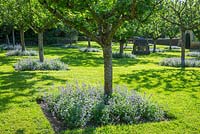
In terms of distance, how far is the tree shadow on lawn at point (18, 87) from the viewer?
26.2ft

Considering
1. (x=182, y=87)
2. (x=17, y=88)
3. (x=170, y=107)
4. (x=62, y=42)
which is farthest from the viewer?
(x=62, y=42)

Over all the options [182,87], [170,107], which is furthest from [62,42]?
[170,107]

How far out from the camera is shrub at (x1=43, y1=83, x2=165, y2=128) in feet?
20.5

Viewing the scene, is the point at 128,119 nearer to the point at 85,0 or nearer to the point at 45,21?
the point at 85,0

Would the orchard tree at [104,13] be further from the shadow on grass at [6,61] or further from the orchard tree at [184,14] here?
the orchard tree at [184,14]

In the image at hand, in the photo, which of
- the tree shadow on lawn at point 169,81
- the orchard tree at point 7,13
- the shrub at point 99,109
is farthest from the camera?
the orchard tree at point 7,13

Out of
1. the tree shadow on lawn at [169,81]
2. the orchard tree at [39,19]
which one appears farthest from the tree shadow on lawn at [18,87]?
the tree shadow on lawn at [169,81]

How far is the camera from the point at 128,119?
6418 mm

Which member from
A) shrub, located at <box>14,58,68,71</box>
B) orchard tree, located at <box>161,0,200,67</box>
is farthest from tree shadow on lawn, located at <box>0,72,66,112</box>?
orchard tree, located at <box>161,0,200,67</box>

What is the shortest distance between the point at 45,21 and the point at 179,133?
926 cm

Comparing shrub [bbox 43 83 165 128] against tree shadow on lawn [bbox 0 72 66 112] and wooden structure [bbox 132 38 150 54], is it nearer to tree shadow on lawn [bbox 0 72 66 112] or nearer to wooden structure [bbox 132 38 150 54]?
tree shadow on lawn [bbox 0 72 66 112]

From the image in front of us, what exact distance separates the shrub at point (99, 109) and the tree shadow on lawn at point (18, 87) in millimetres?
1080

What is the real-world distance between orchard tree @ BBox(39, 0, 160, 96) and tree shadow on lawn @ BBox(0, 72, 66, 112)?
238cm

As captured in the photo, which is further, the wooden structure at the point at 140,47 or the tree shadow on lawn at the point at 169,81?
the wooden structure at the point at 140,47
